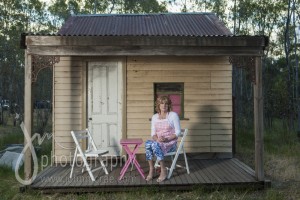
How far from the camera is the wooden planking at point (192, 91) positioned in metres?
8.10

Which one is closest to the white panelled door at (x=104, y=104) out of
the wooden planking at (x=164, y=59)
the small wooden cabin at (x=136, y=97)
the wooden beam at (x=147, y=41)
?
the small wooden cabin at (x=136, y=97)

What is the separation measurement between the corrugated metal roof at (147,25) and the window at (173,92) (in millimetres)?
1220

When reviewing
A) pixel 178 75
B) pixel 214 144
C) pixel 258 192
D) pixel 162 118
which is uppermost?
pixel 178 75

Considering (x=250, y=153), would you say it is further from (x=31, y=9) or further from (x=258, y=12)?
(x=31, y=9)

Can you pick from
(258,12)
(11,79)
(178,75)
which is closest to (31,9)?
(11,79)

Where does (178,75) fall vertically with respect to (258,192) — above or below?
above

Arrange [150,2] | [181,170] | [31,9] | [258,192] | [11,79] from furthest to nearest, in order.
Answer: [150,2] → [31,9] → [11,79] → [181,170] → [258,192]

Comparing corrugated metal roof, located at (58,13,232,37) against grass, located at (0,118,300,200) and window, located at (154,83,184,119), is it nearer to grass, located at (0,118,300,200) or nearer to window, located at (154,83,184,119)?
window, located at (154,83,184,119)

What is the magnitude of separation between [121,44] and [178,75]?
257 cm

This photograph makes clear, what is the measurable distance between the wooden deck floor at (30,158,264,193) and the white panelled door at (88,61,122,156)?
107 cm

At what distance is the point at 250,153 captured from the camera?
32.1ft

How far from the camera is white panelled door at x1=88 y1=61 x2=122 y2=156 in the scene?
7.97 m

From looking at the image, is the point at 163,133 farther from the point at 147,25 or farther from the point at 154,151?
the point at 147,25

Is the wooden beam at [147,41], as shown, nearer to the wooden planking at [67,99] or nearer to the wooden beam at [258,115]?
the wooden beam at [258,115]
